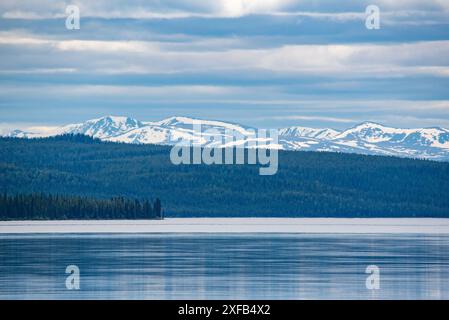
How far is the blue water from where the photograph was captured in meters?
58.4

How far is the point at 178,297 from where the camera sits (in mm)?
56500

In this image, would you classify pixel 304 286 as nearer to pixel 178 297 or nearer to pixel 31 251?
pixel 178 297

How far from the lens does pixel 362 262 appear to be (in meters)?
75.1

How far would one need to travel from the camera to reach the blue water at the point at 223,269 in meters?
58.4

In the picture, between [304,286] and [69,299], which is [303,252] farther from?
[69,299]

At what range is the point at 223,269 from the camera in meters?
70.1
